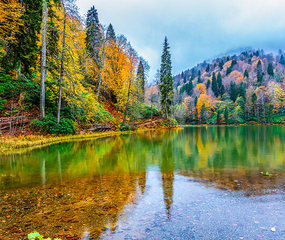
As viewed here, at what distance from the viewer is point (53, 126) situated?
1627cm

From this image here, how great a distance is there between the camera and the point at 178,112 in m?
82.9

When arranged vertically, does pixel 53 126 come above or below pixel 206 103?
below

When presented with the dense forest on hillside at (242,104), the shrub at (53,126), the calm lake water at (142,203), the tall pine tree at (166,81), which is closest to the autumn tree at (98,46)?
the shrub at (53,126)

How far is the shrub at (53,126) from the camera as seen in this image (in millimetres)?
15180

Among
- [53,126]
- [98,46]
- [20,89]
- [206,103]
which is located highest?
[98,46]

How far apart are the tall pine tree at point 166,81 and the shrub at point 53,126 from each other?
93.6ft

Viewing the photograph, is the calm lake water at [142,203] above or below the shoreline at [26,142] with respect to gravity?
below

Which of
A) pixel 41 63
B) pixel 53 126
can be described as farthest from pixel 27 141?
pixel 41 63

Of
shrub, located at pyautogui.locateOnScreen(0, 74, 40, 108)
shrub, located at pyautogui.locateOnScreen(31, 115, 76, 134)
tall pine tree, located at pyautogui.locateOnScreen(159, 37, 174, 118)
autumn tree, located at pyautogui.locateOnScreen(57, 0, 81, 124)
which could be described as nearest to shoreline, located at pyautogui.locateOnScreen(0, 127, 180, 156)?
shrub, located at pyautogui.locateOnScreen(31, 115, 76, 134)

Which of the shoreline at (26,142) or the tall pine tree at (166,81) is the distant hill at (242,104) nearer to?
the tall pine tree at (166,81)

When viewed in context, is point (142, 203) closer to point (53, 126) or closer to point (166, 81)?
point (53, 126)

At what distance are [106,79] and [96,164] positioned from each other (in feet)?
84.1

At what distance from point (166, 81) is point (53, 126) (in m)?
32.9

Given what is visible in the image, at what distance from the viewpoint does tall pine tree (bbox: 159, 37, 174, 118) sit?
141 feet
